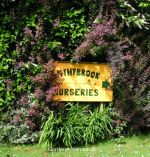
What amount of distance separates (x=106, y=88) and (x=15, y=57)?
1.94m

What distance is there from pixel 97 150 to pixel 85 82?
4.67ft

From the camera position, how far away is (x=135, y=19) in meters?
9.45

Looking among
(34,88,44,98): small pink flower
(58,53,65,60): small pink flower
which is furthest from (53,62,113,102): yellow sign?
(34,88,44,98): small pink flower

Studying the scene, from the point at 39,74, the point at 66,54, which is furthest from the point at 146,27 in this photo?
the point at 39,74

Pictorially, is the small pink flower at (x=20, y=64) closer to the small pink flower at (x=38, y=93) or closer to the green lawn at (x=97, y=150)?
the small pink flower at (x=38, y=93)

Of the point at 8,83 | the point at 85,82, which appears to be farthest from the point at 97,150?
the point at 8,83

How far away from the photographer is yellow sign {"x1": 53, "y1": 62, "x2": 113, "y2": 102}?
9.66m

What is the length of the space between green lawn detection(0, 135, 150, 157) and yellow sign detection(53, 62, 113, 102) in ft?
3.13

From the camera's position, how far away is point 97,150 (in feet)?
30.1

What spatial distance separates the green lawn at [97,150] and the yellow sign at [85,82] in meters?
0.95

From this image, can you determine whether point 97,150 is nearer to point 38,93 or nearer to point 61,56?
point 38,93

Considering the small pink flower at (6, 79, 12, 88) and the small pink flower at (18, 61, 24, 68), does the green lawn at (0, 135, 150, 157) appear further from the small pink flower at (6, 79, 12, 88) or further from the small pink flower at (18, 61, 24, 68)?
the small pink flower at (18, 61, 24, 68)

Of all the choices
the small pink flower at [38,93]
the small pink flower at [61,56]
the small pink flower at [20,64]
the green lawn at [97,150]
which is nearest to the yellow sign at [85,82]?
the small pink flower at [61,56]

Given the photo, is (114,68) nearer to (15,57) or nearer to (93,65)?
(93,65)
